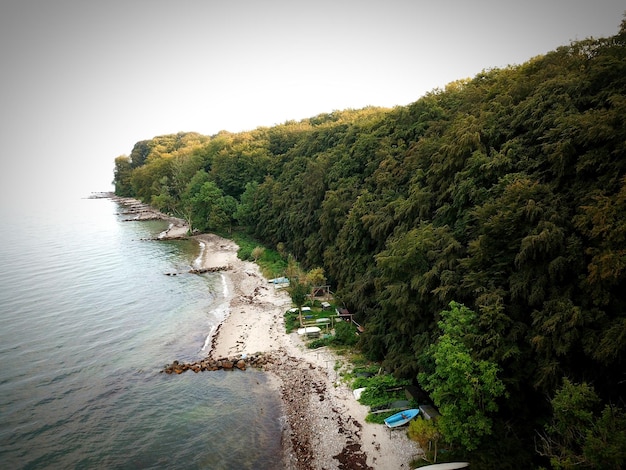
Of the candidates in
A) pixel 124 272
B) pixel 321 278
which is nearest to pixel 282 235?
pixel 321 278

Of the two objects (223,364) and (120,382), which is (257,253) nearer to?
(223,364)

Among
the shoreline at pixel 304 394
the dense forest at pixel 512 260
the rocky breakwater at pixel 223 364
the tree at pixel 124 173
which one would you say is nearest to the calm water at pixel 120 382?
the rocky breakwater at pixel 223 364

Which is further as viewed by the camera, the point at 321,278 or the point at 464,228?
the point at 321,278

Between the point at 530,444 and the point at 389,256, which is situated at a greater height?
the point at 389,256

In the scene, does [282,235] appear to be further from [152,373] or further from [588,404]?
[588,404]

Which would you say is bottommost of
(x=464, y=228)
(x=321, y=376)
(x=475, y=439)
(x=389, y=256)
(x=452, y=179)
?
(x=321, y=376)

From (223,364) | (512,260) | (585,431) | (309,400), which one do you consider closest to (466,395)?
(585,431)

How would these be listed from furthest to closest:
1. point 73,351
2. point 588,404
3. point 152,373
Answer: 1. point 73,351
2. point 152,373
3. point 588,404
